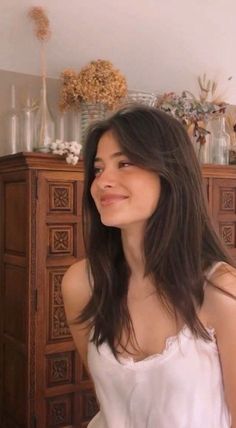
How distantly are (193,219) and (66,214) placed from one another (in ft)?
3.86

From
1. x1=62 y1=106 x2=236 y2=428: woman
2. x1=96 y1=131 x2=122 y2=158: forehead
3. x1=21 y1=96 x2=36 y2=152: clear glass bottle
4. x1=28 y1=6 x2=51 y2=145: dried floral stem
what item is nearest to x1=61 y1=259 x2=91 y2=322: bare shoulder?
x1=62 y1=106 x2=236 y2=428: woman

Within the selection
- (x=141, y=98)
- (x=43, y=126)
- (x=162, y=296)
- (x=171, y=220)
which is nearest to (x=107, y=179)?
(x=171, y=220)

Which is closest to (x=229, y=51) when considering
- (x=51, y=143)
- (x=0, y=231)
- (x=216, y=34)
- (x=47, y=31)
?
(x=216, y=34)

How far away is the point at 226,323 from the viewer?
1.11 m

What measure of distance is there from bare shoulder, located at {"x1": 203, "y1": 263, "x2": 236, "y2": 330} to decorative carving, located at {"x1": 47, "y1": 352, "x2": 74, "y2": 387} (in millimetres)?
1315

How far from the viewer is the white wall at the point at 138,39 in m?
2.67

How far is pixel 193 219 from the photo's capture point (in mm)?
1191

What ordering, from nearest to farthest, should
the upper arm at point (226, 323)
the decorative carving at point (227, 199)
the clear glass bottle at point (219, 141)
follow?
the upper arm at point (226, 323) < the decorative carving at point (227, 199) < the clear glass bottle at point (219, 141)

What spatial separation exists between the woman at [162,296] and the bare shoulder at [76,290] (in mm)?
129

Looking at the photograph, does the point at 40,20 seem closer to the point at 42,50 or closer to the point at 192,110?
the point at 42,50

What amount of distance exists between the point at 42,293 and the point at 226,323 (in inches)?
50.3

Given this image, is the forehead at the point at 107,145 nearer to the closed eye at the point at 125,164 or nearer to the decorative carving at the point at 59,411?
the closed eye at the point at 125,164

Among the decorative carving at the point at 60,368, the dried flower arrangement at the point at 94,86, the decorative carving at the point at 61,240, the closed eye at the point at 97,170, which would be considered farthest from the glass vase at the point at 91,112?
the closed eye at the point at 97,170

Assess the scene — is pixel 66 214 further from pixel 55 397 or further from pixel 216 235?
pixel 216 235
